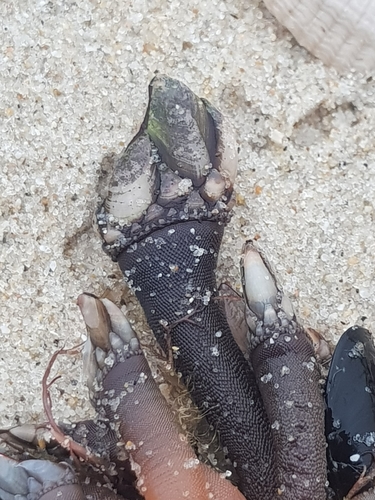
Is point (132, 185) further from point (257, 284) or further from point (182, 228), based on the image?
point (257, 284)

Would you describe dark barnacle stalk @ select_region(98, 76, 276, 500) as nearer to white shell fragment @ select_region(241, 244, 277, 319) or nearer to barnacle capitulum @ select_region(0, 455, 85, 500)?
white shell fragment @ select_region(241, 244, 277, 319)

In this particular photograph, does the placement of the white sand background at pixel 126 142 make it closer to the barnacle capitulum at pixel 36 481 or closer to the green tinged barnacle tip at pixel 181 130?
the green tinged barnacle tip at pixel 181 130

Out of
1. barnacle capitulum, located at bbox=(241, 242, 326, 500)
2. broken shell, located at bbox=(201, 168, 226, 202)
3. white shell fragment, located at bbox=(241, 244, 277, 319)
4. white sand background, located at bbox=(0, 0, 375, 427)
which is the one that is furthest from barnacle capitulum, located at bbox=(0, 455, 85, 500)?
broken shell, located at bbox=(201, 168, 226, 202)

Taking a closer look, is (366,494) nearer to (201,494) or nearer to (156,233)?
(201,494)

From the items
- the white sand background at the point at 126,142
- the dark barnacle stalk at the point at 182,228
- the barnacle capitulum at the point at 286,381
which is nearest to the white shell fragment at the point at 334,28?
the white sand background at the point at 126,142

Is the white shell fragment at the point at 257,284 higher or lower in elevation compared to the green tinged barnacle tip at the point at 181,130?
lower
